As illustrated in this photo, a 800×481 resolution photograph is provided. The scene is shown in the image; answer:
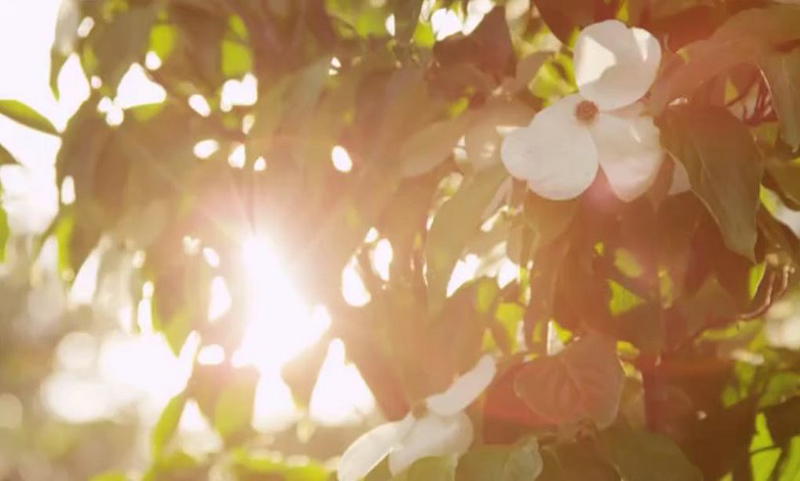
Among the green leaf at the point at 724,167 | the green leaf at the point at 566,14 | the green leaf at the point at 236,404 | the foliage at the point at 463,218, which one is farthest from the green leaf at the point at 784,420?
the green leaf at the point at 236,404

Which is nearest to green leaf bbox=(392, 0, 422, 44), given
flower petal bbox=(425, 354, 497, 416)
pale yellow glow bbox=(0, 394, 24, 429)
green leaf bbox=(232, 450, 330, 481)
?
flower petal bbox=(425, 354, 497, 416)

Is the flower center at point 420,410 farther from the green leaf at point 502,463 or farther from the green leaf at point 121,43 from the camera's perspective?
the green leaf at point 121,43

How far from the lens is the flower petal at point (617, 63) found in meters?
0.99

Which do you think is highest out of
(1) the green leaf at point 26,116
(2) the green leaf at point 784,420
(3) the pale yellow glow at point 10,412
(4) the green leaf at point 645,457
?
(1) the green leaf at point 26,116

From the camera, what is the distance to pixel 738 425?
1149 mm

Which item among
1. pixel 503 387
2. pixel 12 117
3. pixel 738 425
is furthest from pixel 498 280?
pixel 12 117

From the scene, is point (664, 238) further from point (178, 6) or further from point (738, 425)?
point (178, 6)

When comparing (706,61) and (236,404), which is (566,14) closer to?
(706,61)

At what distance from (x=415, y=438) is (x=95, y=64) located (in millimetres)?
416

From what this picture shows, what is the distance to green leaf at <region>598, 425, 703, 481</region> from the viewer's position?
1021 millimetres

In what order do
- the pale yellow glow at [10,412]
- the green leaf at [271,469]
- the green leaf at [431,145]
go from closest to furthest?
the green leaf at [431,145] → the green leaf at [271,469] → the pale yellow glow at [10,412]

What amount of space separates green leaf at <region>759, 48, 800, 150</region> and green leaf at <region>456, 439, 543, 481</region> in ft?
0.94

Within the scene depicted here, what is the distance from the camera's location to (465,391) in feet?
3.62

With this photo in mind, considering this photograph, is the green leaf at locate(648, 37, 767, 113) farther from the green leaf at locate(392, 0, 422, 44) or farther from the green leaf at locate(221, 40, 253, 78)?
the green leaf at locate(221, 40, 253, 78)
